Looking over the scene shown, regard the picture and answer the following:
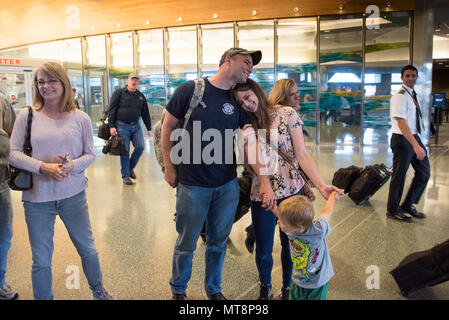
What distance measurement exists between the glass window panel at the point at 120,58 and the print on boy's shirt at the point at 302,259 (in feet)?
40.6

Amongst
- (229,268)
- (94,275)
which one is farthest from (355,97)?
(94,275)

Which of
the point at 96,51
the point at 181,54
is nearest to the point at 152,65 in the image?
the point at 181,54

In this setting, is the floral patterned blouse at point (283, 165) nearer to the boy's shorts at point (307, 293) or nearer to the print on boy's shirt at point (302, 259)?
the print on boy's shirt at point (302, 259)

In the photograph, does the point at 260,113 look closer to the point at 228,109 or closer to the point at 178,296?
the point at 228,109

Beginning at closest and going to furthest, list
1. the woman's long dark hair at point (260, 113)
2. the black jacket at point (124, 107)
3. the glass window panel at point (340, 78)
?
the woman's long dark hair at point (260, 113)
the black jacket at point (124, 107)
the glass window panel at point (340, 78)

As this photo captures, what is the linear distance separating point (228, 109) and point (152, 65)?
37.9ft

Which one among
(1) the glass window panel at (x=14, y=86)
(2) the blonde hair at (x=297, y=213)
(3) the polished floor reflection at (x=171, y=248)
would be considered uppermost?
(1) the glass window panel at (x=14, y=86)

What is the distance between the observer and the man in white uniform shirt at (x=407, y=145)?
405 cm

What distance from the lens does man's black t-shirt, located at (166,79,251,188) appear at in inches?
87.1

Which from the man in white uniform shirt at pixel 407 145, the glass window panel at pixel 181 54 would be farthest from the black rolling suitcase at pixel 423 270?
the glass window panel at pixel 181 54

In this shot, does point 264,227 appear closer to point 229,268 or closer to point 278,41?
point 229,268

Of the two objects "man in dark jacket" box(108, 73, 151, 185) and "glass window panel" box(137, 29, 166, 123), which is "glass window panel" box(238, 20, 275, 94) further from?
"man in dark jacket" box(108, 73, 151, 185)

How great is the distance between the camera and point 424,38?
391 inches
